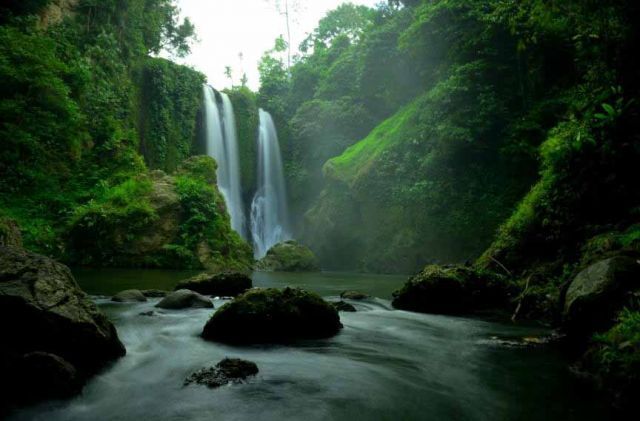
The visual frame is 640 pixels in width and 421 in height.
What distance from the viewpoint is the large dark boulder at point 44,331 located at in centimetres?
329

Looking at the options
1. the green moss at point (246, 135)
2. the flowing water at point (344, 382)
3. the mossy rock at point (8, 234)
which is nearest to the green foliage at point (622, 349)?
the flowing water at point (344, 382)

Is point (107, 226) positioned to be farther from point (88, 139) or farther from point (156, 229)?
point (88, 139)

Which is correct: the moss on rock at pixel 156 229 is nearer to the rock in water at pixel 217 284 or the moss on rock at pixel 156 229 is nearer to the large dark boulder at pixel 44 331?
the rock in water at pixel 217 284

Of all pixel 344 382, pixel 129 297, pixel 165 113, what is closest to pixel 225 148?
pixel 165 113

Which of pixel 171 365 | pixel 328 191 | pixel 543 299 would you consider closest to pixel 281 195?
pixel 328 191

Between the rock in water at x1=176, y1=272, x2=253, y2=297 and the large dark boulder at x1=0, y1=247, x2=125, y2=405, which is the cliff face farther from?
the large dark boulder at x1=0, y1=247, x2=125, y2=405

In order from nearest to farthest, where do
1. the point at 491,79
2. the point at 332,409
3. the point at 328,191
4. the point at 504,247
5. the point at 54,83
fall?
the point at 332,409 → the point at 504,247 → the point at 54,83 → the point at 491,79 → the point at 328,191

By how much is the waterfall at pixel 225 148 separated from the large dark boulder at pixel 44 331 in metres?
22.6

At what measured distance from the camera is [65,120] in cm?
1535

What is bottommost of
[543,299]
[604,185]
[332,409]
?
[332,409]

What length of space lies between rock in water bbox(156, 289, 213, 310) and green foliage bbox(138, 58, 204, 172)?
19.2 m

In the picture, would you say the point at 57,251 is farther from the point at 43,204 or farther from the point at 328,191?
the point at 328,191

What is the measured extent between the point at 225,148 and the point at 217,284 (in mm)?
20694

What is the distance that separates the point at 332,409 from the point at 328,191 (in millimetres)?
21438
